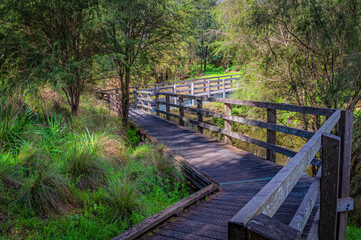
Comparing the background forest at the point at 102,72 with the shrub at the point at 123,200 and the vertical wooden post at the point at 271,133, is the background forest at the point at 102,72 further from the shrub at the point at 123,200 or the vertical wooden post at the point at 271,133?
the vertical wooden post at the point at 271,133

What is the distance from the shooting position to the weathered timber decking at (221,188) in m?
2.95

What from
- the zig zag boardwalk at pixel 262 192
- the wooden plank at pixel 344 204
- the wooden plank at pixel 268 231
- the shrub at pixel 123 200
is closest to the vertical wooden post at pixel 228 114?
the zig zag boardwalk at pixel 262 192

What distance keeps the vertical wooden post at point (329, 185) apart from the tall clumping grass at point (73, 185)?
2193mm

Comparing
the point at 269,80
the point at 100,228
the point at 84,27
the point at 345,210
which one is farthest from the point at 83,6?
the point at 345,210

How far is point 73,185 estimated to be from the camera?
3.98 meters

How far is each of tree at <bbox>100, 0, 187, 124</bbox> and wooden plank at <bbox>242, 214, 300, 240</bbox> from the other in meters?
6.58

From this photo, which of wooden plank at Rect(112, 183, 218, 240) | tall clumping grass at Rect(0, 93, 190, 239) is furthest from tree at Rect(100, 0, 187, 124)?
wooden plank at Rect(112, 183, 218, 240)

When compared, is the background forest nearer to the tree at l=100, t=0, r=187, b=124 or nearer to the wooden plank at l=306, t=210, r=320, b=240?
the tree at l=100, t=0, r=187, b=124

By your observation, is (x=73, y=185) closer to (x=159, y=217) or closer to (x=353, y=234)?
(x=159, y=217)

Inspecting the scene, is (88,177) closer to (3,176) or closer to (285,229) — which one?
(3,176)

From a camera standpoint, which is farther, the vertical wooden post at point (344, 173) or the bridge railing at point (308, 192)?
the vertical wooden post at point (344, 173)

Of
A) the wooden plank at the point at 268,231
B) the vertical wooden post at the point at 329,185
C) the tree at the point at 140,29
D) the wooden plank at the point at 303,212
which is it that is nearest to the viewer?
the wooden plank at the point at 268,231

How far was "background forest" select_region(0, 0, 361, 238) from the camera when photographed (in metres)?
3.79

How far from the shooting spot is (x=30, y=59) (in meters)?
6.81
